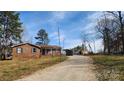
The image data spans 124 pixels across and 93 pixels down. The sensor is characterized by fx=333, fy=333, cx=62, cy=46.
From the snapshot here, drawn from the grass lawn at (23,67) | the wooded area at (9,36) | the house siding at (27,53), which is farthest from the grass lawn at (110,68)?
the wooded area at (9,36)

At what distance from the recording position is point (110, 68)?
12.7 metres

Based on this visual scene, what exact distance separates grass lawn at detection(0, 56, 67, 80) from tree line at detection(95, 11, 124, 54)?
2.59 m

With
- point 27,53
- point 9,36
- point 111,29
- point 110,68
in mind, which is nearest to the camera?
point 110,68

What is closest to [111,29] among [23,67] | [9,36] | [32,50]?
[23,67]

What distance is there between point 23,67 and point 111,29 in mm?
3798

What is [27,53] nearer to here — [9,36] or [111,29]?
[9,36]

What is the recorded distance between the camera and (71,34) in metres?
12.3

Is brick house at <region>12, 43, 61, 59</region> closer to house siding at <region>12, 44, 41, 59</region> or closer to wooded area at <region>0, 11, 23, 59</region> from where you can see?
house siding at <region>12, 44, 41, 59</region>

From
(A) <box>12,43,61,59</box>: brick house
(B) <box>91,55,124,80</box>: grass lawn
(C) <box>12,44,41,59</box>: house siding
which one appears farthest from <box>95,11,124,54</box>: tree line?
(C) <box>12,44,41,59</box>: house siding

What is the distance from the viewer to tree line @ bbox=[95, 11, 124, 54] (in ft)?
41.2

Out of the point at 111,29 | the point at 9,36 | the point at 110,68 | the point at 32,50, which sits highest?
the point at 9,36

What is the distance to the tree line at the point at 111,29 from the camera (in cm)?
1255

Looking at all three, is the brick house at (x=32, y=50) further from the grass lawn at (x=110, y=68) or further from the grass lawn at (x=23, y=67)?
the grass lawn at (x=110, y=68)
